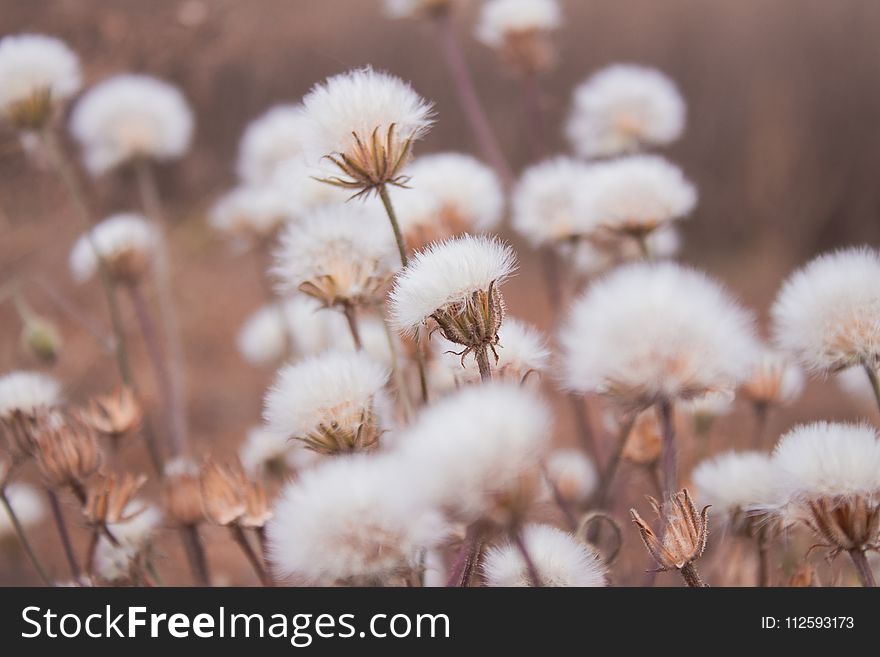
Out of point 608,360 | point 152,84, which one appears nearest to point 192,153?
point 152,84

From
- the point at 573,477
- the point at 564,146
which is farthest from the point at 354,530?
the point at 564,146

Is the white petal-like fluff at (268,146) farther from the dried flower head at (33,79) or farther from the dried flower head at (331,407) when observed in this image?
the dried flower head at (331,407)

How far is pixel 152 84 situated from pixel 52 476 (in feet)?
1.82

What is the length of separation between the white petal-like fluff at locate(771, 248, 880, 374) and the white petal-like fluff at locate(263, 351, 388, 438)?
0.24 m

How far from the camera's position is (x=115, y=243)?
0.80 meters

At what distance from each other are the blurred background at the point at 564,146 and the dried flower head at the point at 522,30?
601mm

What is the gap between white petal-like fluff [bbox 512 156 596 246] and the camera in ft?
2.46

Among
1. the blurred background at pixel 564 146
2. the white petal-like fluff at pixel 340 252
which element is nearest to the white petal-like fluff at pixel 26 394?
the white petal-like fluff at pixel 340 252

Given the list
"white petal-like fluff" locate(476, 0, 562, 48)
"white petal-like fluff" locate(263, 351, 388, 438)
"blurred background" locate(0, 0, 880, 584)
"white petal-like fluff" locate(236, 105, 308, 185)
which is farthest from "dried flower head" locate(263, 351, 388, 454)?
"blurred background" locate(0, 0, 880, 584)

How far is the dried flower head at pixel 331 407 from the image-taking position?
1.44 feet

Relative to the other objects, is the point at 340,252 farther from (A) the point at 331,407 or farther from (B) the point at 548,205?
(B) the point at 548,205
